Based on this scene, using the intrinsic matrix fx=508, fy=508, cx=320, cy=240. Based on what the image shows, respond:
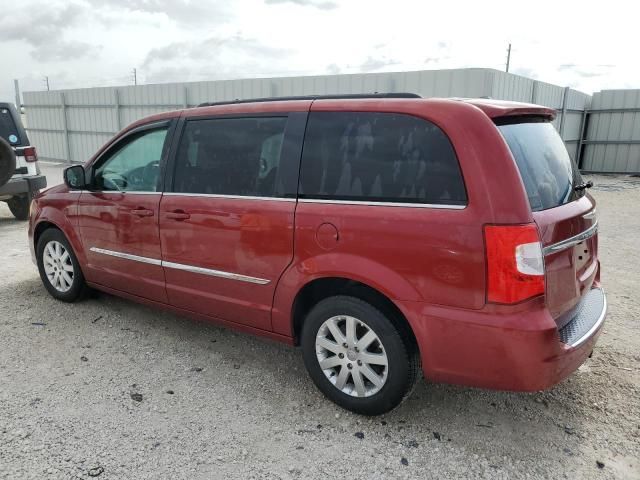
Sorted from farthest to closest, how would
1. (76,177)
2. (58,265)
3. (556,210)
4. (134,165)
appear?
(58,265) → (76,177) → (134,165) → (556,210)

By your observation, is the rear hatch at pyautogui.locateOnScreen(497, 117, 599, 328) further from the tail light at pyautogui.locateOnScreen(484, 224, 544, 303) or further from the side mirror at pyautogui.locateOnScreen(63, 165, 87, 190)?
the side mirror at pyautogui.locateOnScreen(63, 165, 87, 190)

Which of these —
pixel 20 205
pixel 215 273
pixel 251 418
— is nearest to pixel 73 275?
pixel 215 273

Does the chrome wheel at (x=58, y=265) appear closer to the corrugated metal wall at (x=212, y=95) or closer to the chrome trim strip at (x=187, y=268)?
the chrome trim strip at (x=187, y=268)

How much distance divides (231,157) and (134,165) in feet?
3.69

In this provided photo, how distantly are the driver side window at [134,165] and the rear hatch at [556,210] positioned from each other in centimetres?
243

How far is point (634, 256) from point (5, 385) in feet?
22.4

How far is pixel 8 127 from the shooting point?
8.10 m

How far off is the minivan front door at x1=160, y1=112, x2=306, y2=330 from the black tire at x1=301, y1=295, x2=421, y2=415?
35 centimetres

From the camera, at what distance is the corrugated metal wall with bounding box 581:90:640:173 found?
1673 cm

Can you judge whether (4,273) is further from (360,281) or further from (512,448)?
(512,448)

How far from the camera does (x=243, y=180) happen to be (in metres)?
3.18

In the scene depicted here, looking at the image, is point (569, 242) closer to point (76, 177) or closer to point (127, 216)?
point (127, 216)

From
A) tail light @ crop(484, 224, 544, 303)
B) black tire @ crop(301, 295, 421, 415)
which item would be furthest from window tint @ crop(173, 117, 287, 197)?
tail light @ crop(484, 224, 544, 303)

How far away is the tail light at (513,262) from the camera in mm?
2283
